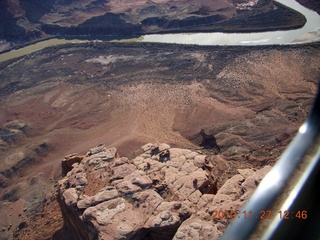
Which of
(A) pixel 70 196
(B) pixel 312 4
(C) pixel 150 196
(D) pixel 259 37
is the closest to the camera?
(C) pixel 150 196

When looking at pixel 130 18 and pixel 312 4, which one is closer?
pixel 312 4

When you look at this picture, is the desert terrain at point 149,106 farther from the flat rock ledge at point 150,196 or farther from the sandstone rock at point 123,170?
the sandstone rock at point 123,170

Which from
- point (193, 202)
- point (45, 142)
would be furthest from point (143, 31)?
point (193, 202)
